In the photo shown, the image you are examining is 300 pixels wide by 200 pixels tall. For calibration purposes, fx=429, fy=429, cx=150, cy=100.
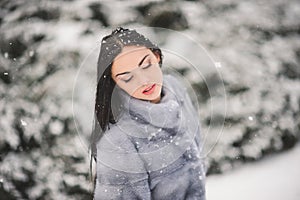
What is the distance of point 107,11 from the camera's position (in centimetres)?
79

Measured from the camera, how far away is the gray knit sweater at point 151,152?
24.7 inches

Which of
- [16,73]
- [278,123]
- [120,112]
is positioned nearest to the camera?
[120,112]

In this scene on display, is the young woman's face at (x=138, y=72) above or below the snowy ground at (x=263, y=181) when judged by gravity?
above

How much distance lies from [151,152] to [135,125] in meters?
0.05

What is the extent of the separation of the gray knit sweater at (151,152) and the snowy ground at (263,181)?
135 mm

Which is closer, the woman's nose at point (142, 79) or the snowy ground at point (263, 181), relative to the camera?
the woman's nose at point (142, 79)

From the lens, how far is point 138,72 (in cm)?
61

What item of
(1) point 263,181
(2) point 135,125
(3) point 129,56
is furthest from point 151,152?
(1) point 263,181

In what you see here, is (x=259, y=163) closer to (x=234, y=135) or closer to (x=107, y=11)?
(x=234, y=135)

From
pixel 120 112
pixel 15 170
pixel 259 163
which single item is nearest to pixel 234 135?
pixel 259 163

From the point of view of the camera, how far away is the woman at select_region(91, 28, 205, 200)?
0.62 meters

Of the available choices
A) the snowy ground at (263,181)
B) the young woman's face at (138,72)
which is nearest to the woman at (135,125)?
the young woman's face at (138,72)

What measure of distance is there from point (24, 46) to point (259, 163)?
509 mm

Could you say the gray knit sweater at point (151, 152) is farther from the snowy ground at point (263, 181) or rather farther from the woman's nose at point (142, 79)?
the snowy ground at point (263, 181)
